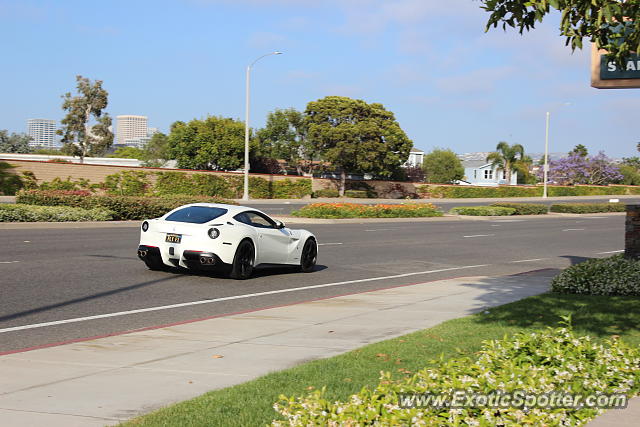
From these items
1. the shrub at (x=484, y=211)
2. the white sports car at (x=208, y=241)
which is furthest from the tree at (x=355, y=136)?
the white sports car at (x=208, y=241)

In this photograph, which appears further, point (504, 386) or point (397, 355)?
point (397, 355)

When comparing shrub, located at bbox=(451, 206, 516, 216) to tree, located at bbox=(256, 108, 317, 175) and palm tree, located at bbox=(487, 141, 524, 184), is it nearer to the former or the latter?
tree, located at bbox=(256, 108, 317, 175)

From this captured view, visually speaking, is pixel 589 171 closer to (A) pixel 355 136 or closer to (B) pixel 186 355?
(A) pixel 355 136

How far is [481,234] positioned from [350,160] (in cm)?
4240

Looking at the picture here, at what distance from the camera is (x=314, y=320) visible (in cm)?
1003

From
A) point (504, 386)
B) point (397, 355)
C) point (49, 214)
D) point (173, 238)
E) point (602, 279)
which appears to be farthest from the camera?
point (49, 214)

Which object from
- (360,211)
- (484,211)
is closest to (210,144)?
(484,211)

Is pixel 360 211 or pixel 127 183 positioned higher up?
pixel 127 183

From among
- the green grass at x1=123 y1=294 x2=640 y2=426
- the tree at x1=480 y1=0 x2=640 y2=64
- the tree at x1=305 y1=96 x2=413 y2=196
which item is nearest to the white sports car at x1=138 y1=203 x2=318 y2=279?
the green grass at x1=123 y1=294 x2=640 y2=426

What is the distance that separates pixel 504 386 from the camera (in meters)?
4.80

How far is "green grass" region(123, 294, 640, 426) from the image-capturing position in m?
5.34

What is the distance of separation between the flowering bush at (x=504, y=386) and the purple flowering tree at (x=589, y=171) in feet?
365

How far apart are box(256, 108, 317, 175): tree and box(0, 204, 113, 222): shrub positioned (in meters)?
54.1

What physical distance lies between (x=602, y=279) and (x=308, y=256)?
654 centimetres
